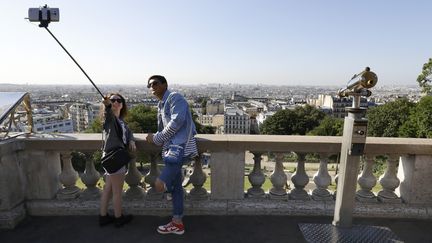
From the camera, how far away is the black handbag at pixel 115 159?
3.56 m

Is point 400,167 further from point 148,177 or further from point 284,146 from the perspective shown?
point 148,177

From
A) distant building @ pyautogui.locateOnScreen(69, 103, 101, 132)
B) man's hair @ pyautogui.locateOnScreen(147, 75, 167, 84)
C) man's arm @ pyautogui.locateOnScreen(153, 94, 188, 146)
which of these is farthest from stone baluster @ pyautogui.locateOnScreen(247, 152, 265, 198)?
distant building @ pyautogui.locateOnScreen(69, 103, 101, 132)

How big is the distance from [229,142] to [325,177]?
1.42 m

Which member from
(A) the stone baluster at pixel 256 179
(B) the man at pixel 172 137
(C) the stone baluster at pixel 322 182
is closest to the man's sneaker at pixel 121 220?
(B) the man at pixel 172 137

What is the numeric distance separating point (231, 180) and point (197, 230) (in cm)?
78

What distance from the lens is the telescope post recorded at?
3348mm

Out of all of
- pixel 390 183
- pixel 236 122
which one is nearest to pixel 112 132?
pixel 390 183

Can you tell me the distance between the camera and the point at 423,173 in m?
4.04

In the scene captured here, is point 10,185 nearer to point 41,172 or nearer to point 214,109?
point 41,172

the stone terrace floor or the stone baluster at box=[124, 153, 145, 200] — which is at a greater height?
the stone baluster at box=[124, 153, 145, 200]

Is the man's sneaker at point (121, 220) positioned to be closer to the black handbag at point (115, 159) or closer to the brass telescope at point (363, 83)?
the black handbag at point (115, 159)

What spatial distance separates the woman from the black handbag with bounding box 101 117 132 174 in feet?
0.12

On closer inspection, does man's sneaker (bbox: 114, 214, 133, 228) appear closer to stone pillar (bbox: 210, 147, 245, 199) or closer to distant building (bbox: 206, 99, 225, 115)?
stone pillar (bbox: 210, 147, 245, 199)

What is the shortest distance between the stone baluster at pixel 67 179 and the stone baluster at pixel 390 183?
4167mm
